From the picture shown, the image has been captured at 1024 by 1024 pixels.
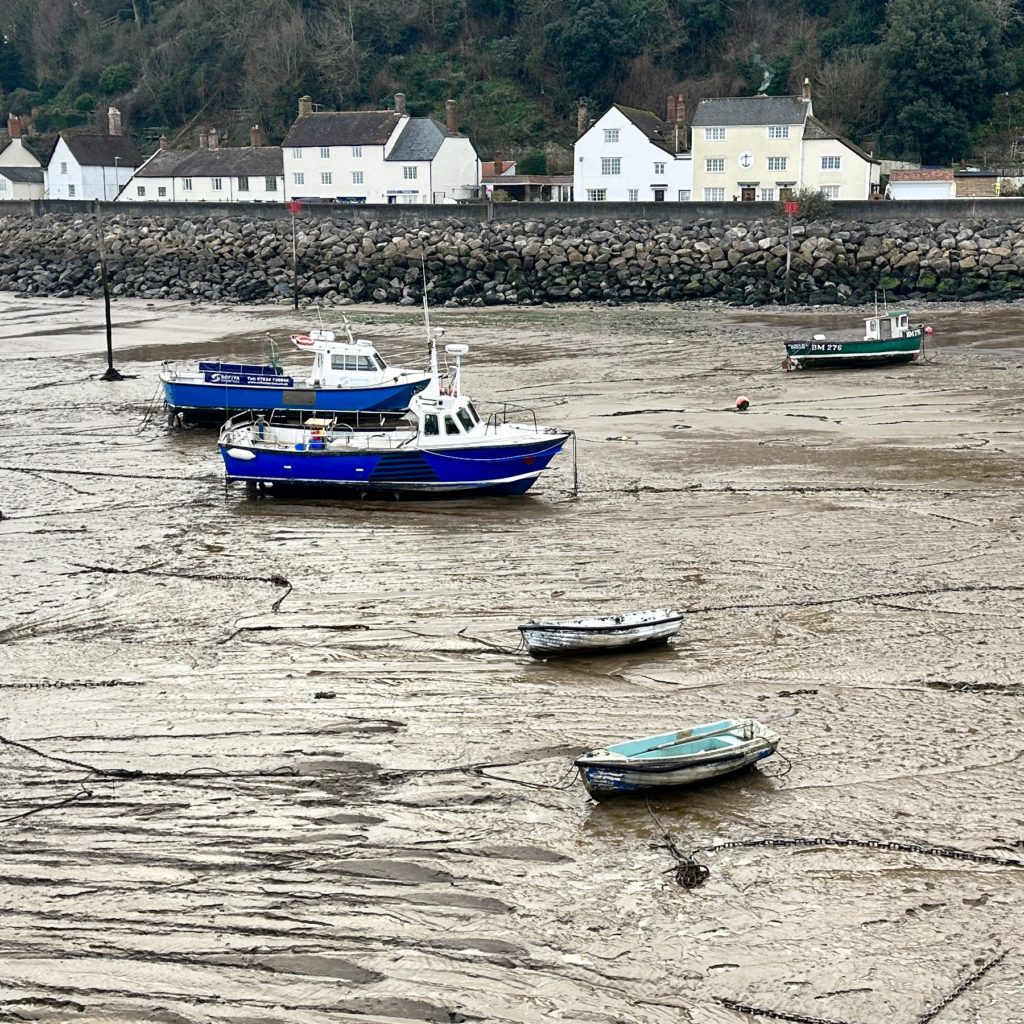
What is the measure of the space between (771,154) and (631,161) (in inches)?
225

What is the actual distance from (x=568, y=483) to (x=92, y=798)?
11232 millimetres

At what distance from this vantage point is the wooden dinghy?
1302 cm

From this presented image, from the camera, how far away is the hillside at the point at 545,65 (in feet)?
183

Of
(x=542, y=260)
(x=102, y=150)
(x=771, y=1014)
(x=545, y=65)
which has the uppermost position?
(x=545, y=65)

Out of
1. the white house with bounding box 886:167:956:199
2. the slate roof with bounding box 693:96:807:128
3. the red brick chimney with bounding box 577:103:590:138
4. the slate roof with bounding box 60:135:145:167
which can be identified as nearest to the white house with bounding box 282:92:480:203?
the red brick chimney with bounding box 577:103:590:138

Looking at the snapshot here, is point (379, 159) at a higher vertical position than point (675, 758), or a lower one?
higher

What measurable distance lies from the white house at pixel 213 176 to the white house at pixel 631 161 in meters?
14.5

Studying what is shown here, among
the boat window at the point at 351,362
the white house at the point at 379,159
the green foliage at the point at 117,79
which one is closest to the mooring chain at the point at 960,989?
the boat window at the point at 351,362

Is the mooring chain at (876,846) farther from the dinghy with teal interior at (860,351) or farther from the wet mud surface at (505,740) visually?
the dinghy with teal interior at (860,351)

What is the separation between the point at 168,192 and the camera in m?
66.8

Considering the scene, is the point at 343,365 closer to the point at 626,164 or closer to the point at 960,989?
the point at 960,989

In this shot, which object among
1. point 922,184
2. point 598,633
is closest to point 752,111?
point 922,184

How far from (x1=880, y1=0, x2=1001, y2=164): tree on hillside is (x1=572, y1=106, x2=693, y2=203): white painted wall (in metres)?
8.48

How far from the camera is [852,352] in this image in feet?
A: 99.8
